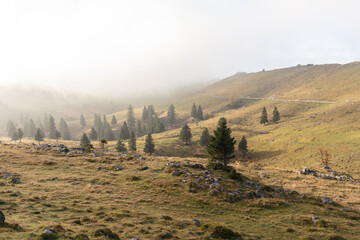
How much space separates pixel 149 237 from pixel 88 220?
18.6ft

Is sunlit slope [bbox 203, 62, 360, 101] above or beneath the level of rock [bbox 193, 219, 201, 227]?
above

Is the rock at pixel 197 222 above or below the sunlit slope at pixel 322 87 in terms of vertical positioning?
below

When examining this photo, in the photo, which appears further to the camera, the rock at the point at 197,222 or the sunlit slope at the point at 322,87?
the sunlit slope at the point at 322,87

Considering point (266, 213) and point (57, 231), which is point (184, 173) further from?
point (57, 231)

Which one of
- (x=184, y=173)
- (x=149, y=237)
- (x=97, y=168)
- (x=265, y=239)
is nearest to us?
(x=149, y=237)

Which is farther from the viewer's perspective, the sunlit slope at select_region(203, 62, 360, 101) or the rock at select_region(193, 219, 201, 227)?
the sunlit slope at select_region(203, 62, 360, 101)

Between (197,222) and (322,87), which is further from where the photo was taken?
(322,87)

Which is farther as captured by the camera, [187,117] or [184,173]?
[187,117]

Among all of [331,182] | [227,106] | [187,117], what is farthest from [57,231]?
[227,106]

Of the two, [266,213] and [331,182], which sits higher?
[266,213]

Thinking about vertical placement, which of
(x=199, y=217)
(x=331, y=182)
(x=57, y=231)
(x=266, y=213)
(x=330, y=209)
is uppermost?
(x=57, y=231)

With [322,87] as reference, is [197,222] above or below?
below

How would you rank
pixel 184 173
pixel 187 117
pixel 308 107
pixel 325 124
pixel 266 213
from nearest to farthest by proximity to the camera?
pixel 266 213 → pixel 184 173 → pixel 325 124 → pixel 308 107 → pixel 187 117

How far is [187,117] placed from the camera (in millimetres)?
167875
